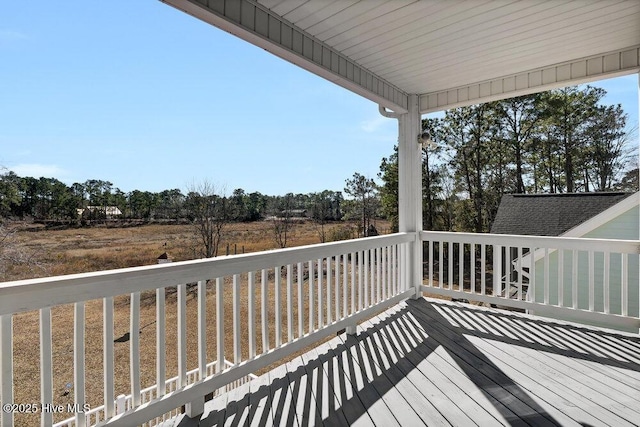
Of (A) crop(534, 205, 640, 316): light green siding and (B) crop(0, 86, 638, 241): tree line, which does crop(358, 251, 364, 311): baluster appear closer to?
(B) crop(0, 86, 638, 241): tree line

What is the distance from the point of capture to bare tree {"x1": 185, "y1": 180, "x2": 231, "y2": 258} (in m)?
3.56

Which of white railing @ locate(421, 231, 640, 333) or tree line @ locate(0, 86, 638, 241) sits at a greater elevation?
tree line @ locate(0, 86, 638, 241)

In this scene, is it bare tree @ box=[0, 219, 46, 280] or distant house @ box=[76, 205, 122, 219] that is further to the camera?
distant house @ box=[76, 205, 122, 219]

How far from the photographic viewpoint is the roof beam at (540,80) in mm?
2957

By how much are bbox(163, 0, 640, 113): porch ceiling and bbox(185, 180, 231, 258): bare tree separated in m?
2.10

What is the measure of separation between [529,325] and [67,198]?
14.1 ft

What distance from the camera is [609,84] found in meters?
6.21

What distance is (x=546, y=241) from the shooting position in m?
3.30

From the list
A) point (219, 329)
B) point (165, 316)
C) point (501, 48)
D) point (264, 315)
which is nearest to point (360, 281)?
point (264, 315)

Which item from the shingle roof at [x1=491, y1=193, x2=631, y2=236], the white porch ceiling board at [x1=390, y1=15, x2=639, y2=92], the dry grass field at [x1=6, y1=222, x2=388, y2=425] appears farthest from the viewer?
the shingle roof at [x1=491, y1=193, x2=631, y2=236]

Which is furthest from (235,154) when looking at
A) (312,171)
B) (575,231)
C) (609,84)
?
(609,84)

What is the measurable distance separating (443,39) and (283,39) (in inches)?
52.6

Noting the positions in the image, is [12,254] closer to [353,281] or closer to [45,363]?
[45,363]

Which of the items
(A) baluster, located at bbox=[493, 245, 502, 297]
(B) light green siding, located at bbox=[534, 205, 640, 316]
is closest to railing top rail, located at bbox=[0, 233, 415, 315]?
(A) baluster, located at bbox=[493, 245, 502, 297]
